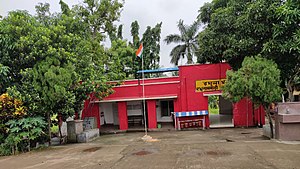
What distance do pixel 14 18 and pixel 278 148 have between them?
11.2 metres

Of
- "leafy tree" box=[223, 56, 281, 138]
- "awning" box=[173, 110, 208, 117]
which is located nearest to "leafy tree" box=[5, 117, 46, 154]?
"awning" box=[173, 110, 208, 117]

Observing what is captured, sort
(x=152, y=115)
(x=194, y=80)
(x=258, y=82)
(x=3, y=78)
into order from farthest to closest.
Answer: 1. (x=152, y=115)
2. (x=194, y=80)
3. (x=3, y=78)
4. (x=258, y=82)

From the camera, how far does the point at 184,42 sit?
24.0 m

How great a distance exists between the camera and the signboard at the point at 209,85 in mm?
14173

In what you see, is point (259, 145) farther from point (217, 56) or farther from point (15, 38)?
point (15, 38)

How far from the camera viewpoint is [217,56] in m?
13.1

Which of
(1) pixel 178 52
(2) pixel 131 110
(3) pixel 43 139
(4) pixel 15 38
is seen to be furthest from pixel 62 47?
(1) pixel 178 52

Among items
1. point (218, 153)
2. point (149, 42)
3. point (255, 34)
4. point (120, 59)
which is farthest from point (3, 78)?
point (149, 42)

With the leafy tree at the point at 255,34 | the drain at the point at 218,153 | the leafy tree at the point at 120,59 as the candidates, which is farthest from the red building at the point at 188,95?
the drain at the point at 218,153

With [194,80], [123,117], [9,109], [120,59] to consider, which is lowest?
[123,117]

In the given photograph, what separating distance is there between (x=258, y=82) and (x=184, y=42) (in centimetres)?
1587

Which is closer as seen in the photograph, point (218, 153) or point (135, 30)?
point (218, 153)

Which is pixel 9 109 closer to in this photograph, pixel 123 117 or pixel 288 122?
pixel 123 117

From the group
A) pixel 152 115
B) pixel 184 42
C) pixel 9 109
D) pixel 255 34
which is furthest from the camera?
pixel 184 42
